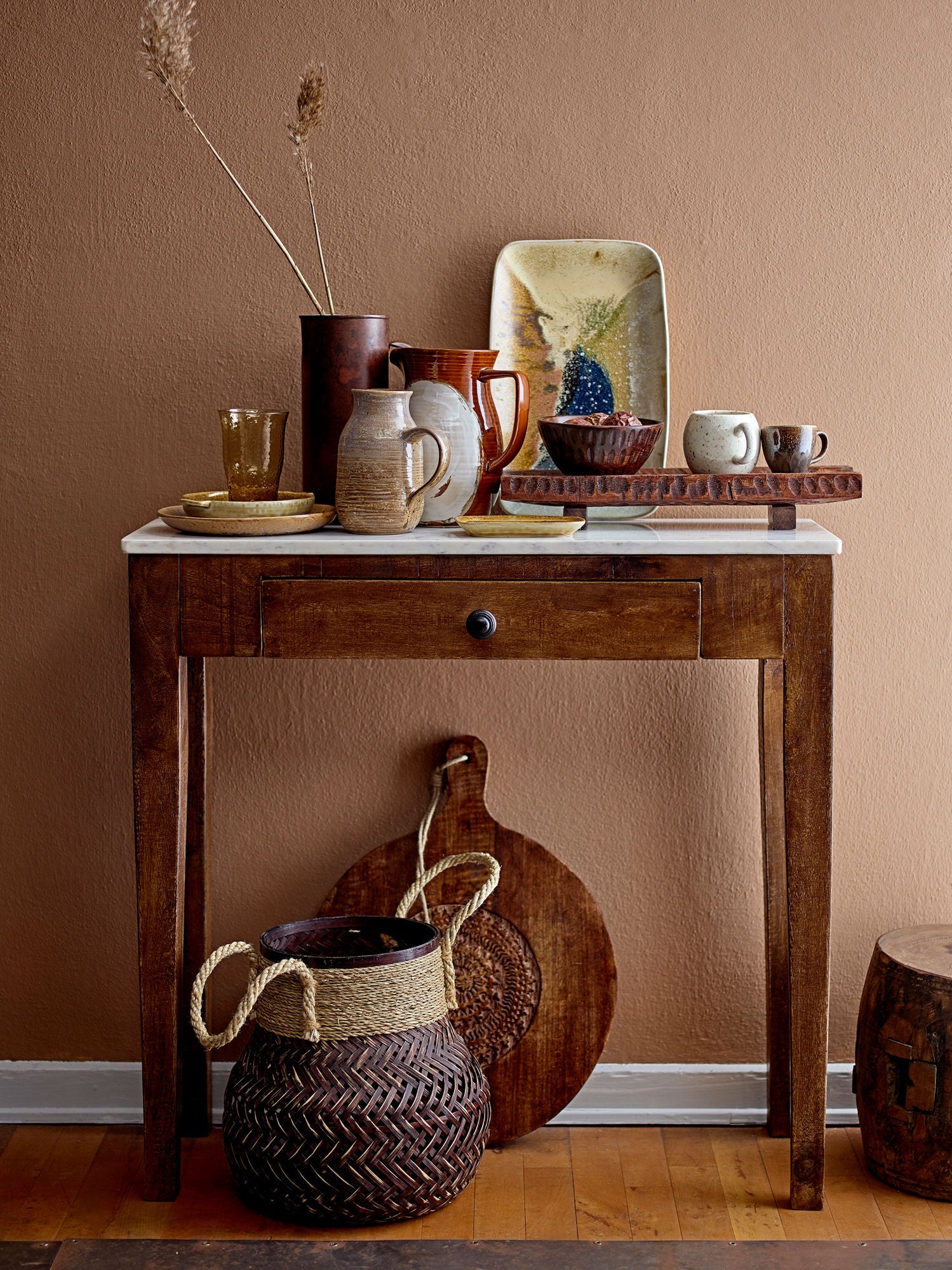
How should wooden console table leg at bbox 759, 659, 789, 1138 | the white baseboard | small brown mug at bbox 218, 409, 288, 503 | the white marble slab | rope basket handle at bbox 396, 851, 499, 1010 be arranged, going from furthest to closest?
the white baseboard → wooden console table leg at bbox 759, 659, 789, 1138 → rope basket handle at bbox 396, 851, 499, 1010 → small brown mug at bbox 218, 409, 288, 503 → the white marble slab

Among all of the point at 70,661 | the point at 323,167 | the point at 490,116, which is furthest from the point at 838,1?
the point at 70,661

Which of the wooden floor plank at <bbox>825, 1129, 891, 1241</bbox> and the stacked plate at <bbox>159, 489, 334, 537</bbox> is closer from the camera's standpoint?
the stacked plate at <bbox>159, 489, 334, 537</bbox>

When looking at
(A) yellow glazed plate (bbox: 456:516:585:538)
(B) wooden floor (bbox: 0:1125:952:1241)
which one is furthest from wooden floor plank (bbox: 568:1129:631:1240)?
(A) yellow glazed plate (bbox: 456:516:585:538)

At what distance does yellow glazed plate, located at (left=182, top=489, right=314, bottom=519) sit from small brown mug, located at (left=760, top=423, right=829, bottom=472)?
631mm

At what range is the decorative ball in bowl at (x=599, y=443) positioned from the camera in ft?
6.02

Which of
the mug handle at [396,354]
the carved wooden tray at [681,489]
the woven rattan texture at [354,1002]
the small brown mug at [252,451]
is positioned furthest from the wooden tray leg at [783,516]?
the woven rattan texture at [354,1002]

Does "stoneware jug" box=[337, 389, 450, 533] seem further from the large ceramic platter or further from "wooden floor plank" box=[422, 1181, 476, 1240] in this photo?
"wooden floor plank" box=[422, 1181, 476, 1240]

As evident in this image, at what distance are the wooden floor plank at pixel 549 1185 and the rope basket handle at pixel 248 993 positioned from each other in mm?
410

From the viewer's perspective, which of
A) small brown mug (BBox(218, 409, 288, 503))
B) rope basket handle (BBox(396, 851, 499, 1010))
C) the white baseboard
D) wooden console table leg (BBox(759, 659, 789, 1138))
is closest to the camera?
small brown mug (BBox(218, 409, 288, 503))

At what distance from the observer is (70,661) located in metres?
2.16

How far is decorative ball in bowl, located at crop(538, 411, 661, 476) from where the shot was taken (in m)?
1.83

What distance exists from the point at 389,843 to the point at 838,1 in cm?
145

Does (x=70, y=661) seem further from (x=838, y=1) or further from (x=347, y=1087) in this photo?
(x=838, y=1)

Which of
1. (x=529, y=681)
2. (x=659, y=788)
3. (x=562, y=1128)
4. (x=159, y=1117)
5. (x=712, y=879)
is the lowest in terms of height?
(x=562, y=1128)
